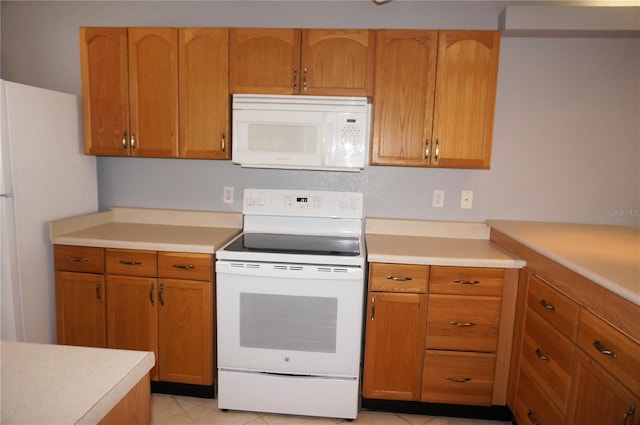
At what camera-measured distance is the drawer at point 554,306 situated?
4.84ft

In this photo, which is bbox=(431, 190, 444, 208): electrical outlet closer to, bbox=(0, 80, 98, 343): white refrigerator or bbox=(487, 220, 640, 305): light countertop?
bbox=(487, 220, 640, 305): light countertop

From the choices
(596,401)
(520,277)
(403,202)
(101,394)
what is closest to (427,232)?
(403,202)

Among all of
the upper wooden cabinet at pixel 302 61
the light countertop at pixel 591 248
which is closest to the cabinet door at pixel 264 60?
the upper wooden cabinet at pixel 302 61

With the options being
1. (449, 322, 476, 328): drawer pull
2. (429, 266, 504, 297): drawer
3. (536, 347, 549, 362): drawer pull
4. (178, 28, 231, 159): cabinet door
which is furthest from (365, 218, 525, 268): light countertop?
(178, 28, 231, 159): cabinet door

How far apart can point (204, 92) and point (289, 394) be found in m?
1.74

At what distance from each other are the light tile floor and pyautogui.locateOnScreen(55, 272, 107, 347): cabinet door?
20.8 inches

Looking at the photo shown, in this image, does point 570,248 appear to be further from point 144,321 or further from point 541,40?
point 144,321

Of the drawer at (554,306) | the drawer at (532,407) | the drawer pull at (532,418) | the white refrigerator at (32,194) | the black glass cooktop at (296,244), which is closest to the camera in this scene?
the drawer at (554,306)

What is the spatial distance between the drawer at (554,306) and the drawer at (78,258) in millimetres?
2241

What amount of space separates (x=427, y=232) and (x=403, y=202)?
0.25 metres

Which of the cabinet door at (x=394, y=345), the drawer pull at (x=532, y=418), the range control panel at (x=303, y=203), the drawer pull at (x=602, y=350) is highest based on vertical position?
the range control panel at (x=303, y=203)

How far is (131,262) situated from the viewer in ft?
6.89

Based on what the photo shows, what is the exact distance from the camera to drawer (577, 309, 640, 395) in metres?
1.16

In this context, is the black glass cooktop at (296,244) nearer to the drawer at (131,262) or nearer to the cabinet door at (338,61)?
the drawer at (131,262)
